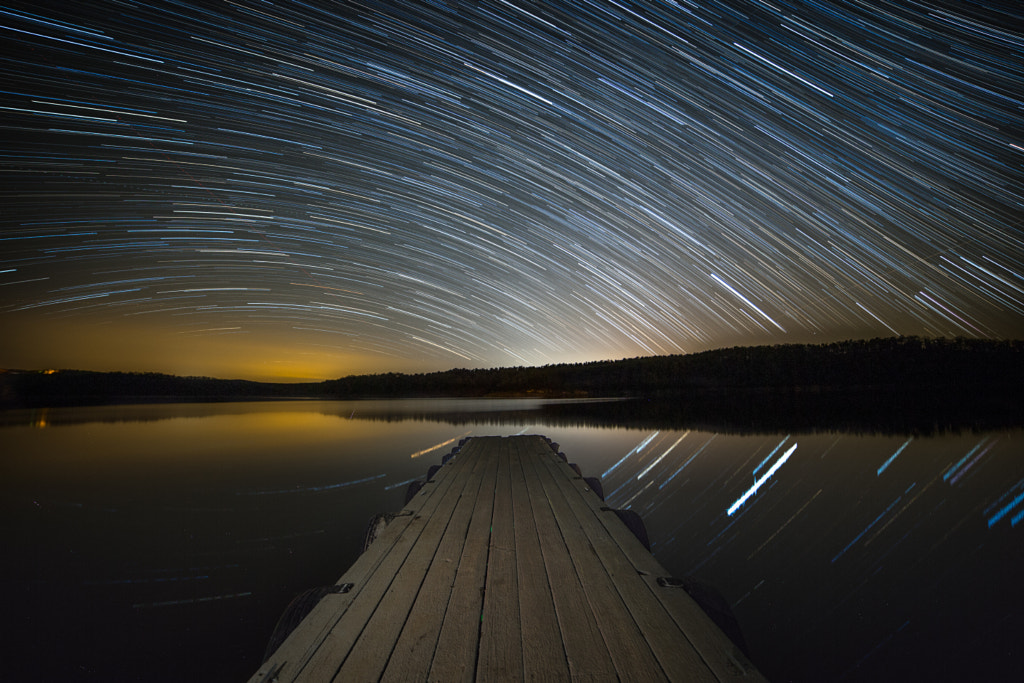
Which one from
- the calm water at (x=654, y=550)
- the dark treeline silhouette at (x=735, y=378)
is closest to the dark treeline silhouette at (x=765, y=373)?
the dark treeline silhouette at (x=735, y=378)

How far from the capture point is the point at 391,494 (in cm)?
1053

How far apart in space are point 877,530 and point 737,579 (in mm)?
3507

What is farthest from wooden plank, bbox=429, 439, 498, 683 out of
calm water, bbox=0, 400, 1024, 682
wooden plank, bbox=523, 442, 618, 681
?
calm water, bbox=0, 400, 1024, 682

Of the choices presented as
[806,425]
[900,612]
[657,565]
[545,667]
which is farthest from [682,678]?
[806,425]

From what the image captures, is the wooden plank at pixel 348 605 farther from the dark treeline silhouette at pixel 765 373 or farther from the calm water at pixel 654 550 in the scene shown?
the dark treeline silhouette at pixel 765 373

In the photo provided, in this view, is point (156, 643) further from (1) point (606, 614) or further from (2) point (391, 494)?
(2) point (391, 494)

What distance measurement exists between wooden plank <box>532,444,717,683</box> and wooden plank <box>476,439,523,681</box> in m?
0.64

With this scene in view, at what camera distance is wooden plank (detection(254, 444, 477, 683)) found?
2053 millimetres

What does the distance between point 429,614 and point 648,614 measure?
3.98 ft

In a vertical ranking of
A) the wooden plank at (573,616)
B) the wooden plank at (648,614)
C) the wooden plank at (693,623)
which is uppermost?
the wooden plank at (693,623)

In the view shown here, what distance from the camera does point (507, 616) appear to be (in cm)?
256

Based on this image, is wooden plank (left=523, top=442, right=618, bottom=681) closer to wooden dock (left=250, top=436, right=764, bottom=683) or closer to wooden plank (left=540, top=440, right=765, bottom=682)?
wooden dock (left=250, top=436, right=764, bottom=683)

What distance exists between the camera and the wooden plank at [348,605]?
6.73 feet

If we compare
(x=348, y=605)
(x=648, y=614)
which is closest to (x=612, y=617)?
→ (x=648, y=614)
